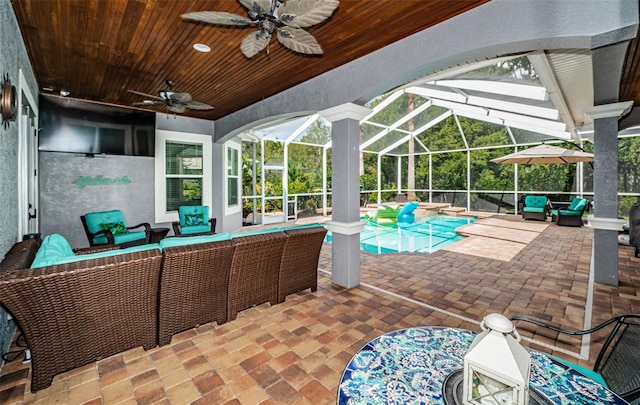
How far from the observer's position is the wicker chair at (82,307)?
1.78 m

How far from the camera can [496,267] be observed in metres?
4.66

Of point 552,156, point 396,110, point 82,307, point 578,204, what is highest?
point 396,110

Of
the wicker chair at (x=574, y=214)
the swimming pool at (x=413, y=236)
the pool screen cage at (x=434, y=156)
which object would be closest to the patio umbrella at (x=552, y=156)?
the pool screen cage at (x=434, y=156)

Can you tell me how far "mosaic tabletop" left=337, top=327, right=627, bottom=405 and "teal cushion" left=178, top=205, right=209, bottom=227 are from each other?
5452 millimetres

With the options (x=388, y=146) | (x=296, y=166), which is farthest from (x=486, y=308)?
(x=388, y=146)

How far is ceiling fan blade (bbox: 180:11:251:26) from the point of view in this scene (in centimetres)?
199

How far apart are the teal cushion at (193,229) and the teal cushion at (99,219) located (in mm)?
1066

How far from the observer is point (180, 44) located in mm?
3107

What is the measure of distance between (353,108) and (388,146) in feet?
31.7

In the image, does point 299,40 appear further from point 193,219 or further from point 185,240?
point 193,219

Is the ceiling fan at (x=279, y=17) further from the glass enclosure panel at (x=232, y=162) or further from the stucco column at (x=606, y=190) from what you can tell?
the glass enclosure panel at (x=232, y=162)

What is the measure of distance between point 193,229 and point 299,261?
11.3ft

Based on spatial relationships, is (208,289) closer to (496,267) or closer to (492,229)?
(496,267)

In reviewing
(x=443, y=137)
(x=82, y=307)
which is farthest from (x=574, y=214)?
(x=82, y=307)
